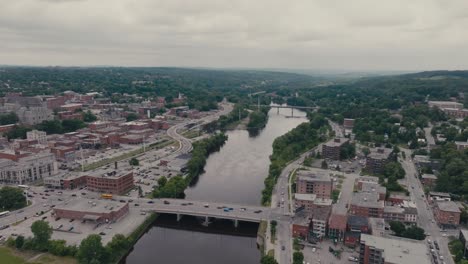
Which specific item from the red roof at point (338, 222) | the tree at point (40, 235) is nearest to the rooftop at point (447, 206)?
the red roof at point (338, 222)

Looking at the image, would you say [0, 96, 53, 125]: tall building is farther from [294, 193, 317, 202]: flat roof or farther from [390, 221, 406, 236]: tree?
[390, 221, 406, 236]: tree

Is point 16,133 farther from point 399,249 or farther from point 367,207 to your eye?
point 399,249

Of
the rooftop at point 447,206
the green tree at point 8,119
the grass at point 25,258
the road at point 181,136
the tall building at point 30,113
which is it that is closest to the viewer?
the grass at point 25,258

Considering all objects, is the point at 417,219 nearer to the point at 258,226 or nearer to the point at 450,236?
the point at 450,236

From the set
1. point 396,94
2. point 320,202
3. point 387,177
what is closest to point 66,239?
point 320,202

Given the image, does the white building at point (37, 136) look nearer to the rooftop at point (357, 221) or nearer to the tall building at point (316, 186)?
the tall building at point (316, 186)
